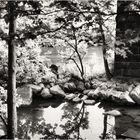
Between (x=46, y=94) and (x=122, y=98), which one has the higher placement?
(x=46, y=94)

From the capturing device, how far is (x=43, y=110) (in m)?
12.7

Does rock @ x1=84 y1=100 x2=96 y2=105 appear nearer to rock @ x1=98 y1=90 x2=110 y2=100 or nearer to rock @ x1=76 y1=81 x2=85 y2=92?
rock @ x1=98 y1=90 x2=110 y2=100

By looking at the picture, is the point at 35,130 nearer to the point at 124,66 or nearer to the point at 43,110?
the point at 43,110

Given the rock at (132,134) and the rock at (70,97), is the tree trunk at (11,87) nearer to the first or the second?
the rock at (132,134)

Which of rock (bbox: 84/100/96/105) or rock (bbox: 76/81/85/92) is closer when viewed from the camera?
rock (bbox: 84/100/96/105)

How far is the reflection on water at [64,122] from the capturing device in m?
9.48


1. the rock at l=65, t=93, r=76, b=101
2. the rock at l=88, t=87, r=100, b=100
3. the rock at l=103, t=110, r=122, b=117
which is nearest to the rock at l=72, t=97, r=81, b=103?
the rock at l=65, t=93, r=76, b=101

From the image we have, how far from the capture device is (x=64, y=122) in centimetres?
1098

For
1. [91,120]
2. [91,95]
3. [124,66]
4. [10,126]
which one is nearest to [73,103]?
[91,95]

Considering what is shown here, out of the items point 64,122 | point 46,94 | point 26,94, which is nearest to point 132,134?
point 64,122

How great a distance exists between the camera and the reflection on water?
948cm

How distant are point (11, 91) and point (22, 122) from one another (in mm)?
4766

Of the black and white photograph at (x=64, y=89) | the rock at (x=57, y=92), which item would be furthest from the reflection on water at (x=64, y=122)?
the rock at (x=57, y=92)

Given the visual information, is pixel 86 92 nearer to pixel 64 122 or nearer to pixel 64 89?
pixel 64 89
